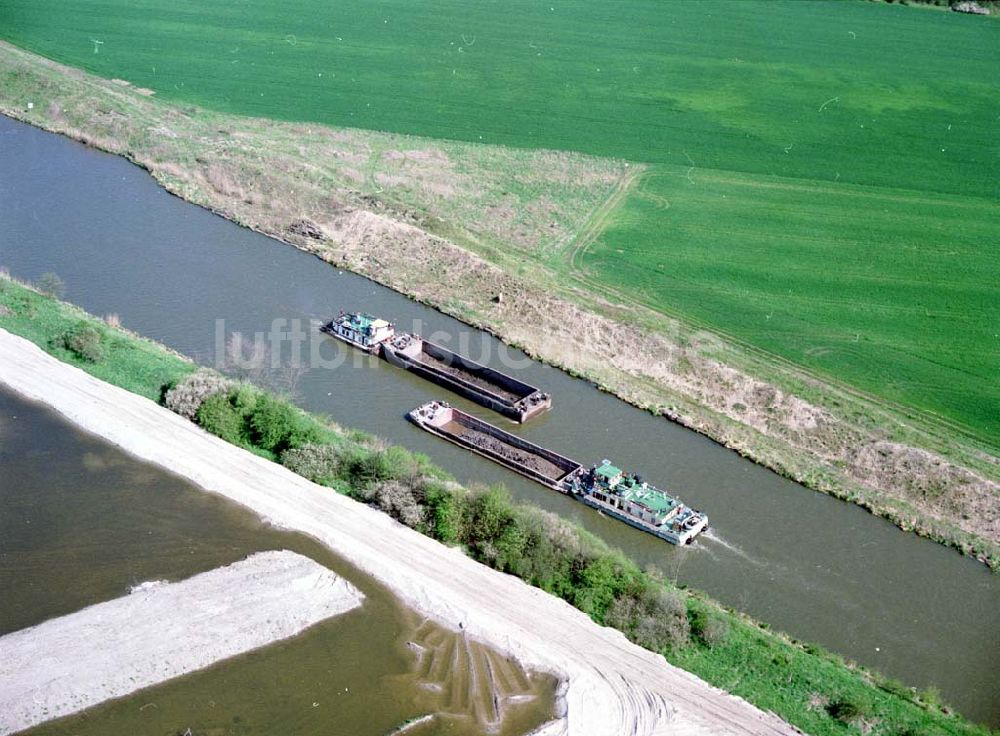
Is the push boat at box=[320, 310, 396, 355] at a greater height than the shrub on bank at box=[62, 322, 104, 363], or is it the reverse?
the push boat at box=[320, 310, 396, 355]

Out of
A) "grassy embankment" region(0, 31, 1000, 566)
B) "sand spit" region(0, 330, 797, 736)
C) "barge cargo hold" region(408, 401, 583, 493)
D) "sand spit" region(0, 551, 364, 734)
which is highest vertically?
"grassy embankment" region(0, 31, 1000, 566)

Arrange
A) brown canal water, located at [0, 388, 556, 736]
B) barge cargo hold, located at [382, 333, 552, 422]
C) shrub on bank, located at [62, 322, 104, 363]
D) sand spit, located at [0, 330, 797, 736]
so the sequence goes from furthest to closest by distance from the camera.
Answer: shrub on bank, located at [62, 322, 104, 363]
barge cargo hold, located at [382, 333, 552, 422]
sand spit, located at [0, 330, 797, 736]
brown canal water, located at [0, 388, 556, 736]

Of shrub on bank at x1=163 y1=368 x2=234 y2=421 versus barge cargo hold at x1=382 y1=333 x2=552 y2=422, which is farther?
barge cargo hold at x1=382 y1=333 x2=552 y2=422

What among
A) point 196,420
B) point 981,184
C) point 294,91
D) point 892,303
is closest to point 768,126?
point 981,184

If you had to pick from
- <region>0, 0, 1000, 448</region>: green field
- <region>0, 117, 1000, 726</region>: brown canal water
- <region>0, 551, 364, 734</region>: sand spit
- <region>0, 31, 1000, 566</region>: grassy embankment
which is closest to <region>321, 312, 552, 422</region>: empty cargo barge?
<region>0, 117, 1000, 726</region>: brown canal water

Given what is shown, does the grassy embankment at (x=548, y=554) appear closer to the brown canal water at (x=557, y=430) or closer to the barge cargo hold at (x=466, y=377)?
the brown canal water at (x=557, y=430)

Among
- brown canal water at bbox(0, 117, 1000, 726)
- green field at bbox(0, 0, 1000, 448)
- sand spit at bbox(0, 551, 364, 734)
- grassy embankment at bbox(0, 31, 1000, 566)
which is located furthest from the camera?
green field at bbox(0, 0, 1000, 448)

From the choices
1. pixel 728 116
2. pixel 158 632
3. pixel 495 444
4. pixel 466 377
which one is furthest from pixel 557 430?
pixel 728 116

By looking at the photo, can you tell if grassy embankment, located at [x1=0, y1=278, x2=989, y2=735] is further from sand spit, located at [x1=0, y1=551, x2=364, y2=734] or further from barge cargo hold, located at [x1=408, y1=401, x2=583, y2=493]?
sand spit, located at [x1=0, y1=551, x2=364, y2=734]
